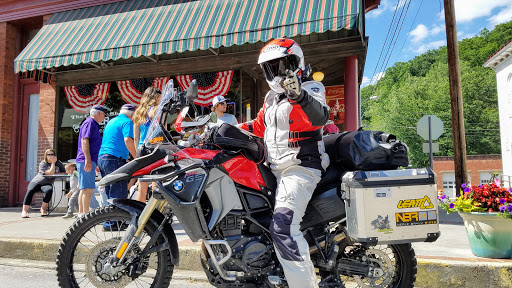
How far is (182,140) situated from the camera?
9.09ft

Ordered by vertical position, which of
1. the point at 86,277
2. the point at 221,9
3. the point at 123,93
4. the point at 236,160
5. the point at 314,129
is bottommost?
the point at 86,277

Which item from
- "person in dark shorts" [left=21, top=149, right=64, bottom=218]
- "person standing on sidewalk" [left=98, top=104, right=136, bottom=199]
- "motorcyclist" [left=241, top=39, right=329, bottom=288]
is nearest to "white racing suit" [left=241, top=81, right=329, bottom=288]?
"motorcyclist" [left=241, top=39, right=329, bottom=288]

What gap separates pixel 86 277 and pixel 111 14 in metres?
7.89

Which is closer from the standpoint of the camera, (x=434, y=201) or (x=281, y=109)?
(x=434, y=201)

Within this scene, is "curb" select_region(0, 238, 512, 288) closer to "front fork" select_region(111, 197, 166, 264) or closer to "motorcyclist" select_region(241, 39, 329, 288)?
"motorcyclist" select_region(241, 39, 329, 288)

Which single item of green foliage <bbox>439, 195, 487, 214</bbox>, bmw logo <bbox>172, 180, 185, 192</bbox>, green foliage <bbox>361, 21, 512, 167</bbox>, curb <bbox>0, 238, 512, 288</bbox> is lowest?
curb <bbox>0, 238, 512, 288</bbox>

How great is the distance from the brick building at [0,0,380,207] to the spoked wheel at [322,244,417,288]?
15.3 feet

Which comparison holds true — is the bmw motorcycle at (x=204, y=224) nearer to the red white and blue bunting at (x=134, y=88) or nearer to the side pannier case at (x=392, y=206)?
the side pannier case at (x=392, y=206)

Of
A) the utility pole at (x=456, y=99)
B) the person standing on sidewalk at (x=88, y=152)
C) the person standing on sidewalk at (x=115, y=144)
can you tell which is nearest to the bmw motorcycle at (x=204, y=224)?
Answer: the person standing on sidewalk at (x=115, y=144)

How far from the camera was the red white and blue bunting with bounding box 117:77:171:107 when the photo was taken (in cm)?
955

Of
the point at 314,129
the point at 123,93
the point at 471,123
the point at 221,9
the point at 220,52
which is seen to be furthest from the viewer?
the point at 471,123

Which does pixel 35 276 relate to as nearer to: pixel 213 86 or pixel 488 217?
pixel 488 217

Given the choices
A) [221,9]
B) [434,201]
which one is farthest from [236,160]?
[221,9]

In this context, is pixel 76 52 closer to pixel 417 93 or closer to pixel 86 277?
pixel 86 277
